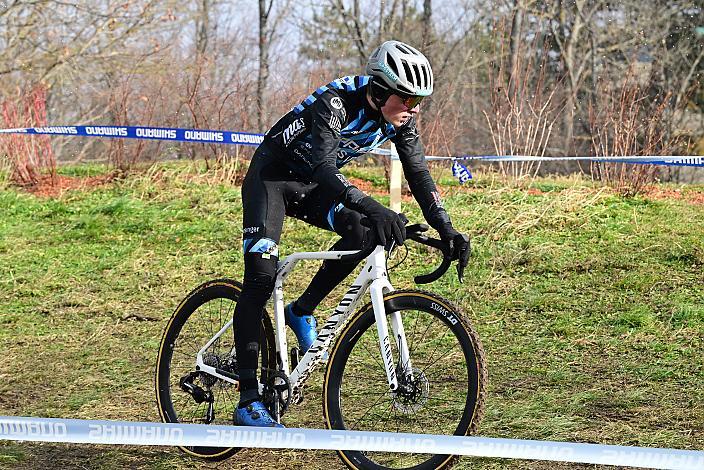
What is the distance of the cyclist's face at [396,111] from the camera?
171 inches

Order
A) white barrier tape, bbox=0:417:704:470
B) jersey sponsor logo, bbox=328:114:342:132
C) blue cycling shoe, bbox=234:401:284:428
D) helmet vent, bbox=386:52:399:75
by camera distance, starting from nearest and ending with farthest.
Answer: white barrier tape, bbox=0:417:704:470 → helmet vent, bbox=386:52:399:75 → jersey sponsor logo, bbox=328:114:342:132 → blue cycling shoe, bbox=234:401:284:428

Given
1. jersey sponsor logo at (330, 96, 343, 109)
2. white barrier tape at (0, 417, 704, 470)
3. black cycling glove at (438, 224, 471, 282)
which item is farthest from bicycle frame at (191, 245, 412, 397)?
jersey sponsor logo at (330, 96, 343, 109)

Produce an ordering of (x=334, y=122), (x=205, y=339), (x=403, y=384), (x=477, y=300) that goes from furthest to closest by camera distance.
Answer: (x=477, y=300), (x=205, y=339), (x=334, y=122), (x=403, y=384)

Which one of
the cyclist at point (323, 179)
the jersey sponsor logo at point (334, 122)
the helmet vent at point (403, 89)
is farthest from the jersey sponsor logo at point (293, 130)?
the helmet vent at point (403, 89)

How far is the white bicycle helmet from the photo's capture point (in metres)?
4.19

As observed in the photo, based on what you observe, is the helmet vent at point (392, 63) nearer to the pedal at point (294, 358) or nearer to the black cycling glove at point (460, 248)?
the black cycling glove at point (460, 248)

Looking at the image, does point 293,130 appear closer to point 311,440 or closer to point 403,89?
point 403,89

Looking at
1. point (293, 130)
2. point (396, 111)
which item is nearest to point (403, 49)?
point (396, 111)

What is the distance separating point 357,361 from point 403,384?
42 cm

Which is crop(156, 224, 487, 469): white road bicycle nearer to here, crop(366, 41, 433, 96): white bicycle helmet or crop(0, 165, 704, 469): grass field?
crop(0, 165, 704, 469): grass field

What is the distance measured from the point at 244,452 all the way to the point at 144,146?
28.9 feet

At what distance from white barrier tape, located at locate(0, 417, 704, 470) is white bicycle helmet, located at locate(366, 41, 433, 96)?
155 centimetres

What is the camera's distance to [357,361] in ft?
14.8

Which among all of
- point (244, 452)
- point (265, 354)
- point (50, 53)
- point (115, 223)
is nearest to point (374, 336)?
point (265, 354)
